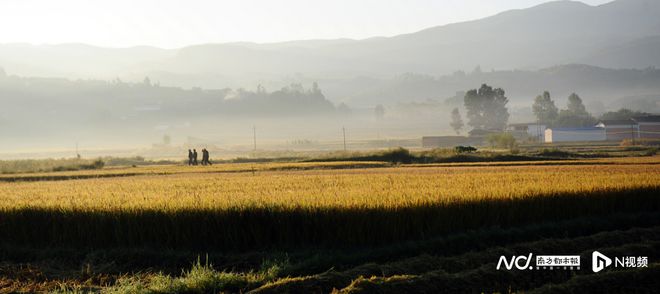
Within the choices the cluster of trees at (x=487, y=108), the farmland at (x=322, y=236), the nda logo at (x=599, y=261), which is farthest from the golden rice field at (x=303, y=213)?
the cluster of trees at (x=487, y=108)

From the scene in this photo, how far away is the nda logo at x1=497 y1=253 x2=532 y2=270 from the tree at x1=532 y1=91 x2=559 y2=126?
589 ft

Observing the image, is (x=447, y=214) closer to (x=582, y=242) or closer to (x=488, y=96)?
(x=582, y=242)

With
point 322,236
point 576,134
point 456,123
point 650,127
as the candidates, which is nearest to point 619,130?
point 650,127

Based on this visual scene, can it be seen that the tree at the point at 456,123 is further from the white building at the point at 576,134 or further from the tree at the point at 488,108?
the white building at the point at 576,134

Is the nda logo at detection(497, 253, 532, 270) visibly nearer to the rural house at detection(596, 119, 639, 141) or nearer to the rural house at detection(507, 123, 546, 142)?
the rural house at detection(596, 119, 639, 141)

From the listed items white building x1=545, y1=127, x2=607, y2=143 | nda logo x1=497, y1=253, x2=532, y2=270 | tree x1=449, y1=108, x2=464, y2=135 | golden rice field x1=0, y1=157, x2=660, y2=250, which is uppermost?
tree x1=449, y1=108, x2=464, y2=135

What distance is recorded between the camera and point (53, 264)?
46.7 feet

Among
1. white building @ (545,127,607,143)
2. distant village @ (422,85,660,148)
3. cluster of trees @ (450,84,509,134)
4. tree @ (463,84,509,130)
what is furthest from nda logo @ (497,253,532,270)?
tree @ (463,84,509,130)

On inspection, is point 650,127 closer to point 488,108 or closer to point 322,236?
point 488,108

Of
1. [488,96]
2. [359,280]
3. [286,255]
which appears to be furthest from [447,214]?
[488,96]

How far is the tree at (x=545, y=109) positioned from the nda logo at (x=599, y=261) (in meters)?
179

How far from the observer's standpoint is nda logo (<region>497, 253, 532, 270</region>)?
1148cm

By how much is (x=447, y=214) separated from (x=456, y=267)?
2.95 m

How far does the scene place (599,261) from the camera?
11.8 meters
